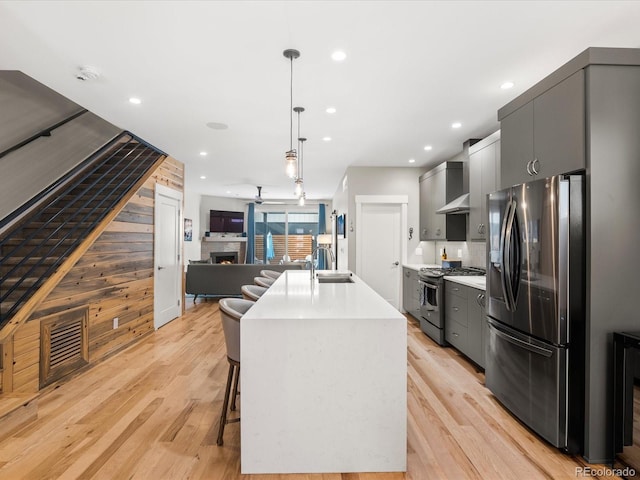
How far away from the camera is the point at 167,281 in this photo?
18.1 ft

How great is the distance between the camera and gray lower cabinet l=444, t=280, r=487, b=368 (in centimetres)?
351

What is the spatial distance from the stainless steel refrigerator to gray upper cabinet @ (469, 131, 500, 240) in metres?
1.31

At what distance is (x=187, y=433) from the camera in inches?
93.8

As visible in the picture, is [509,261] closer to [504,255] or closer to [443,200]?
[504,255]

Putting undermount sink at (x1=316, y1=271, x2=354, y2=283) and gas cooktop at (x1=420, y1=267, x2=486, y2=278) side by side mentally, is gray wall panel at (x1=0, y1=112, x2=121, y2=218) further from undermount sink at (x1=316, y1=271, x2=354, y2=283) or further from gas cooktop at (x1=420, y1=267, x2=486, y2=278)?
gas cooktop at (x1=420, y1=267, x2=486, y2=278)

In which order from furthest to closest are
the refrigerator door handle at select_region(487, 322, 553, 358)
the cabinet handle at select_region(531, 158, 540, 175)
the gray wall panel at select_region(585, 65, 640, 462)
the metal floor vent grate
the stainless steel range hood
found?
the stainless steel range hood, the metal floor vent grate, the cabinet handle at select_region(531, 158, 540, 175), the refrigerator door handle at select_region(487, 322, 553, 358), the gray wall panel at select_region(585, 65, 640, 462)

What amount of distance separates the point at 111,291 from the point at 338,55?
345 cm

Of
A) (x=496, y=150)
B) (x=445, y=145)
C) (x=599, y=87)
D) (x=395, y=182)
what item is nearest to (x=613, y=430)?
(x=599, y=87)

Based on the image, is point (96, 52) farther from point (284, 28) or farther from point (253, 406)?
point (253, 406)

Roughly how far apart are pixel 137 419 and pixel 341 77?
305 cm

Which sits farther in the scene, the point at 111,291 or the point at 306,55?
the point at 111,291

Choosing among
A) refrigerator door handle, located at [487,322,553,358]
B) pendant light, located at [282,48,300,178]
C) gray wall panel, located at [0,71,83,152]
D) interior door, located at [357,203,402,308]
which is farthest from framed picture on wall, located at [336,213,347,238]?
gray wall panel, located at [0,71,83,152]

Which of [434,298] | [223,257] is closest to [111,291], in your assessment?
[434,298]

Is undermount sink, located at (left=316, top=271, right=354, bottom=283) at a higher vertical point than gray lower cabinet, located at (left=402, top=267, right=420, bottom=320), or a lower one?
higher
